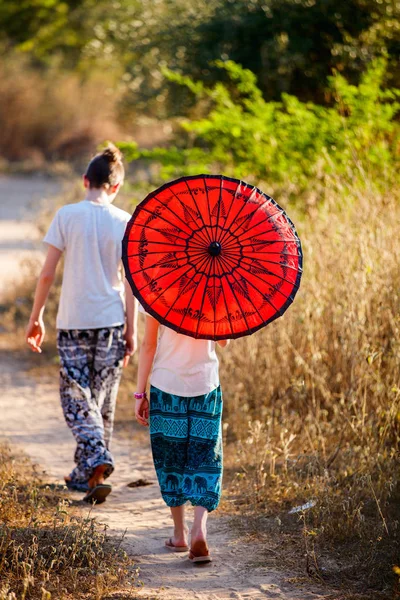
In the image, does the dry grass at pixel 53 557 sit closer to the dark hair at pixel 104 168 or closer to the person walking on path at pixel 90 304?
the person walking on path at pixel 90 304

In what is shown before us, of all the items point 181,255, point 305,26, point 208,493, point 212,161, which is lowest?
point 208,493

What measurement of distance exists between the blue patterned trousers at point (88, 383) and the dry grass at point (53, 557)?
0.55 meters

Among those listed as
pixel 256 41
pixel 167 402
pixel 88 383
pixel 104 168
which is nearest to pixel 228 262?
pixel 167 402

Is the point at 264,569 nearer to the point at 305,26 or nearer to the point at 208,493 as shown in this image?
the point at 208,493

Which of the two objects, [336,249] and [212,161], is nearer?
[336,249]

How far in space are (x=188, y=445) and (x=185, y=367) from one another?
360 millimetres

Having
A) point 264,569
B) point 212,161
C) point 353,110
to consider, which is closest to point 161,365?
point 264,569

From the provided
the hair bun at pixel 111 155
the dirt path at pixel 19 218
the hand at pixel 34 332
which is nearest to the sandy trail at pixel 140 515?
the hand at pixel 34 332

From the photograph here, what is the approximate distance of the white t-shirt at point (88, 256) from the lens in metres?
4.59

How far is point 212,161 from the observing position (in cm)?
852

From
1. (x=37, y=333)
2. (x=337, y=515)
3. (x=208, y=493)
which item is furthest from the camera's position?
(x=37, y=333)

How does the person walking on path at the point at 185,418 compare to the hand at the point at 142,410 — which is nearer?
the person walking on path at the point at 185,418

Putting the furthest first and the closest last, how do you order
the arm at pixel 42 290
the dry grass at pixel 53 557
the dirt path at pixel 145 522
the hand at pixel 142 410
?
1. the arm at pixel 42 290
2. the hand at pixel 142 410
3. the dirt path at pixel 145 522
4. the dry grass at pixel 53 557

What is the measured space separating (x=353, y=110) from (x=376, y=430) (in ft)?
11.7
